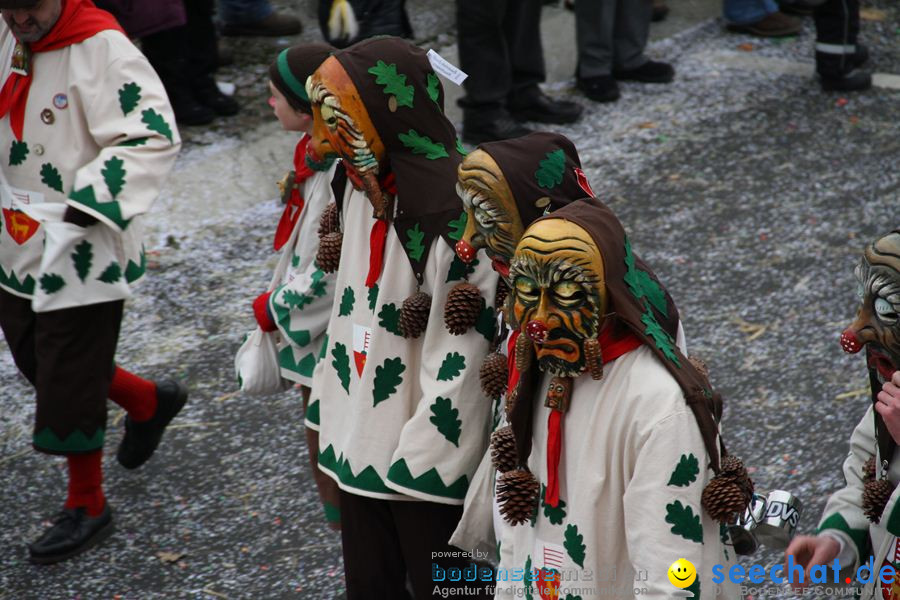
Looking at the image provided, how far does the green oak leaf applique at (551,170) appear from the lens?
2549 millimetres

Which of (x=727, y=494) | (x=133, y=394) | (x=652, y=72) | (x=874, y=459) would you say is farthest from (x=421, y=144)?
(x=652, y=72)

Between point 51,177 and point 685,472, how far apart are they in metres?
2.49

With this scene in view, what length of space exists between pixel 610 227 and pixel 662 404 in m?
0.37

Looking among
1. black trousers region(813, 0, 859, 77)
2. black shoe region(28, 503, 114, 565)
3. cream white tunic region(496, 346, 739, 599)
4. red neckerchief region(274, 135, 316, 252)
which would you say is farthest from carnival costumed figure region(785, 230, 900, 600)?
black trousers region(813, 0, 859, 77)

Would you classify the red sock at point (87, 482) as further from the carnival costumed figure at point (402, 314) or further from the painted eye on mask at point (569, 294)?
the painted eye on mask at point (569, 294)

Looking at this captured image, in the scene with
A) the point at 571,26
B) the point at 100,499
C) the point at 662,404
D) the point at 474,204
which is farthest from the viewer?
the point at 571,26

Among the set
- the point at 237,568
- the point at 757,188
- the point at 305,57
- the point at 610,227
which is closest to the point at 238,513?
the point at 237,568

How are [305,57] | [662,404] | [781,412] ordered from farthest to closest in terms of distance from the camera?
[781,412] < [305,57] < [662,404]

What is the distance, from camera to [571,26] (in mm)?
8727

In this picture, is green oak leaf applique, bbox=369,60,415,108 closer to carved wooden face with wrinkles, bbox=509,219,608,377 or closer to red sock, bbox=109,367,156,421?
carved wooden face with wrinkles, bbox=509,219,608,377

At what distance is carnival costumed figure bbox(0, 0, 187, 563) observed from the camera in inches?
147

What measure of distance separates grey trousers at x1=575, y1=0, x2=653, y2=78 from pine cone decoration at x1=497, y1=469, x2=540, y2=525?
216 inches

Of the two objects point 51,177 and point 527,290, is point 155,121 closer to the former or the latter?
point 51,177

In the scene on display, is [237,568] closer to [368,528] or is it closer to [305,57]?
[368,528]
